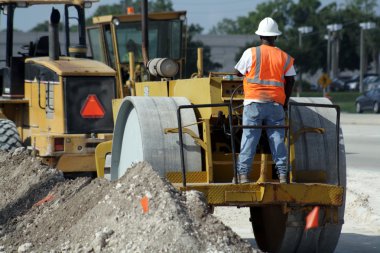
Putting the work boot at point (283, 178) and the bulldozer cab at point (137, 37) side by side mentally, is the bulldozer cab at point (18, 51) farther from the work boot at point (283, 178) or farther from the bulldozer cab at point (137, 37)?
the work boot at point (283, 178)

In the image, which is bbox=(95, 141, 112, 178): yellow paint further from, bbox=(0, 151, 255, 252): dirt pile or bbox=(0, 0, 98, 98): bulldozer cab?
bbox=(0, 0, 98, 98): bulldozer cab

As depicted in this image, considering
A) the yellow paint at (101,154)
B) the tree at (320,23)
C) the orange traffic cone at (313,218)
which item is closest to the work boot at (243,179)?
the orange traffic cone at (313,218)

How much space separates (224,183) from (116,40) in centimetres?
830

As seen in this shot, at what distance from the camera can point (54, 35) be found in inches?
545

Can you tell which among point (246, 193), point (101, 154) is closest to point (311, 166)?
point (246, 193)

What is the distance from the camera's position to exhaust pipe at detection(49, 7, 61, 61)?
13617 millimetres

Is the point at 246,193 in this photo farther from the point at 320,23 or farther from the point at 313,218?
the point at 320,23

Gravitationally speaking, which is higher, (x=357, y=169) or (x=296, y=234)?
(x=296, y=234)

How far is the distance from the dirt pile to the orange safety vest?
113 cm

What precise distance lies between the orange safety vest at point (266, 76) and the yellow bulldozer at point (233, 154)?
216 mm

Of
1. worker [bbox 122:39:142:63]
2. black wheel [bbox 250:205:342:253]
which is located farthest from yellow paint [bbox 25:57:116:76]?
black wheel [bbox 250:205:342:253]

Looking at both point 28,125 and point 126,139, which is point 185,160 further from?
point 28,125

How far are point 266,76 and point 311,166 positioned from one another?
999mm

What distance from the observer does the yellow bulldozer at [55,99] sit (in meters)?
13.6
